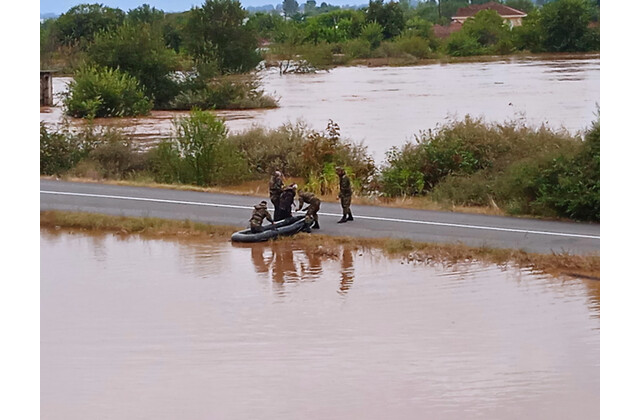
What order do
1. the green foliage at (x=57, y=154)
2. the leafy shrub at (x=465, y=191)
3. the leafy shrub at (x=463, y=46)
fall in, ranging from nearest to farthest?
the leafy shrub at (x=465, y=191), the green foliage at (x=57, y=154), the leafy shrub at (x=463, y=46)

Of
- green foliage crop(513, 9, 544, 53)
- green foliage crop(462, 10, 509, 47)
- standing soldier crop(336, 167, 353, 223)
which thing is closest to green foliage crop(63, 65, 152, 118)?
standing soldier crop(336, 167, 353, 223)

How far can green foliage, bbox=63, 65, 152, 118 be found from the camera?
44.9m

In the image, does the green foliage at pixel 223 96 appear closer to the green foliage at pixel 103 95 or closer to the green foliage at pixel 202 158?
the green foliage at pixel 103 95

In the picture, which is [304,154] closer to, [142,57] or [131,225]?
[131,225]

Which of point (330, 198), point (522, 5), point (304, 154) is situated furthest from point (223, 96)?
point (522, 5)

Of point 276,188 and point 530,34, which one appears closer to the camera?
point 276,188

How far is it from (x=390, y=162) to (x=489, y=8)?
5840 centimetres

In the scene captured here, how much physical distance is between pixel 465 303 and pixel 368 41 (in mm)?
66852

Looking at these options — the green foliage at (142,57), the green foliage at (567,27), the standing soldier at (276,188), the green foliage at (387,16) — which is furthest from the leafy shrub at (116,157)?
the green foliage at (387,16)

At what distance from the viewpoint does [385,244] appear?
19469 mm

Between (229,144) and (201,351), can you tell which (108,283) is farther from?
(229,144)

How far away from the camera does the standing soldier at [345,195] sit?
2022cm

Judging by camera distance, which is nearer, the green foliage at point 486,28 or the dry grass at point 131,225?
the dry grass at point 131,225

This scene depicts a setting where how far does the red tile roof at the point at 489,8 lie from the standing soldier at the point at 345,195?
185 ft
